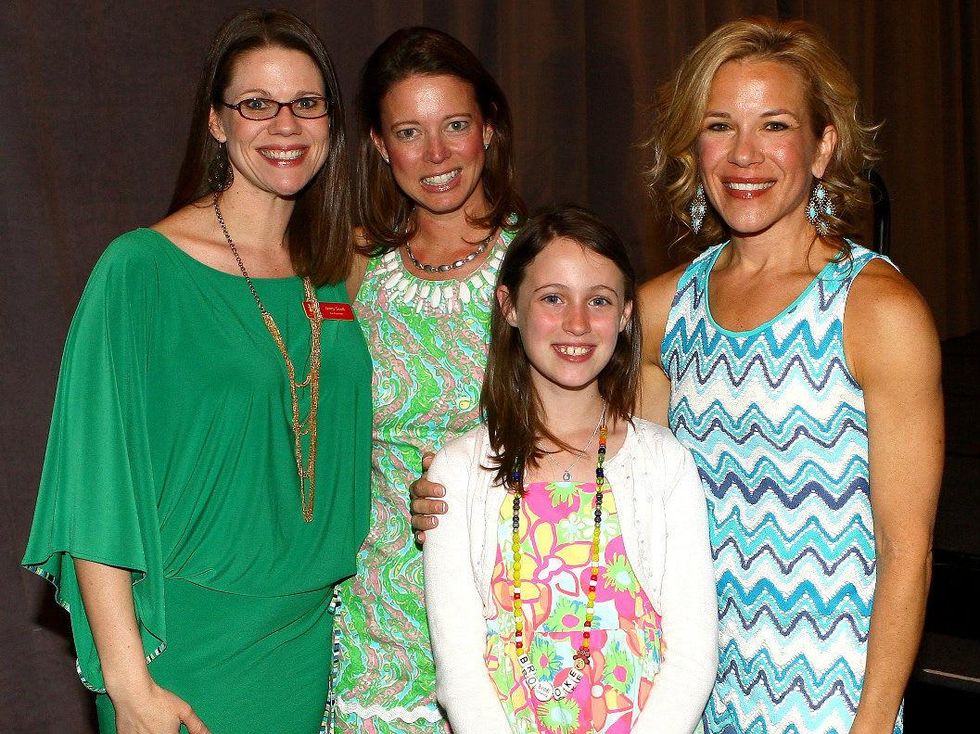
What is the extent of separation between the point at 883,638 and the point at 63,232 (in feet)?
6.84

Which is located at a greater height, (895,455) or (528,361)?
(528,361)

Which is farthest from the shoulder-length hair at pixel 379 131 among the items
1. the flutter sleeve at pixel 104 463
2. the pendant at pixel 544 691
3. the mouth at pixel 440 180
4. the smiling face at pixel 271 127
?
the pendant at pixel 544 691

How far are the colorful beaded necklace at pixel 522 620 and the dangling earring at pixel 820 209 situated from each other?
0.53 metres

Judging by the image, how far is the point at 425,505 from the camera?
1.87 meters

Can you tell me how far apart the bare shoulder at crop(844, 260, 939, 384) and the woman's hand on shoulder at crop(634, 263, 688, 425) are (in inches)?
14.9

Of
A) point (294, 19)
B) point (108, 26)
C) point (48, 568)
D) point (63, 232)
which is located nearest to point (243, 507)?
point (48, 568)

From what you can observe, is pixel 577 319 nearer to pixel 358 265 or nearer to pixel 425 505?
pixel 425 505

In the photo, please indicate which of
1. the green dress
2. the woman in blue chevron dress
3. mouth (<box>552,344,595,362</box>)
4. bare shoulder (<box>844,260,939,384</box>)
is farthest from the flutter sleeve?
bare shoulder (<box>844,260,939,384</box>)

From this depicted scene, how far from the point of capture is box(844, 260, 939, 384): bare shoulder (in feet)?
5.28

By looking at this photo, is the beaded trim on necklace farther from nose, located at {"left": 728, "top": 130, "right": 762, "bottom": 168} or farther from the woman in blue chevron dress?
nose, located at {"left": 728, "top": 130, "right": 762, "bottom": 168}

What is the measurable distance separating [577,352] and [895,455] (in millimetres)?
523

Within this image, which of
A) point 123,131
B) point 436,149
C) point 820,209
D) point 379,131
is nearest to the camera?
point 820,209

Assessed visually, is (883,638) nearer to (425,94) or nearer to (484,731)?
(484,731)

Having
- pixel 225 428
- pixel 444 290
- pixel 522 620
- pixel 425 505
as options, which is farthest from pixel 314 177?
pixel 522 620
